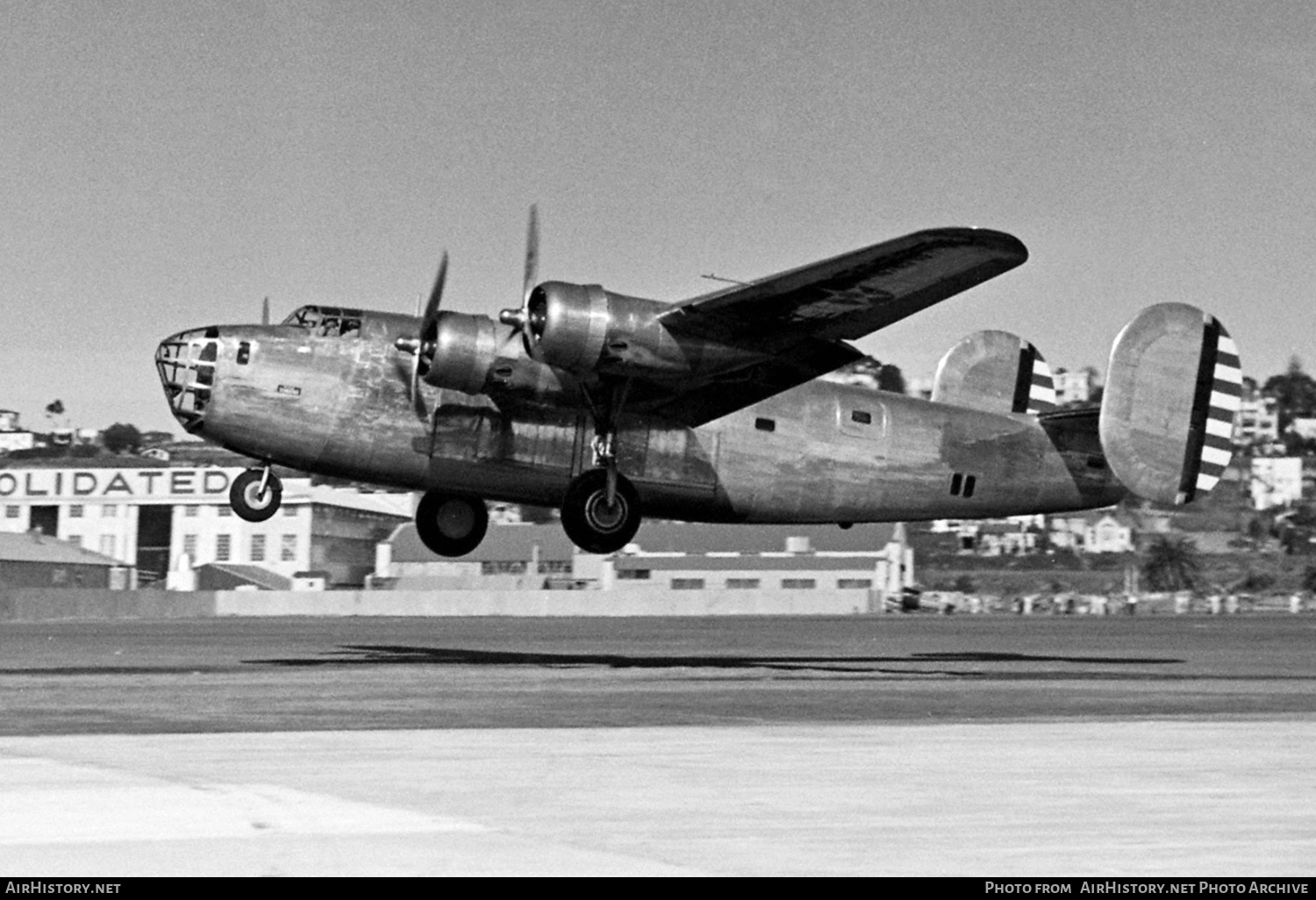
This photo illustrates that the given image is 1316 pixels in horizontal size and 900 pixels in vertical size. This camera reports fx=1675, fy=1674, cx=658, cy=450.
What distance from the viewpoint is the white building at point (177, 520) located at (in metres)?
86.0

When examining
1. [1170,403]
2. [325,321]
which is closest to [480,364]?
[325,321]

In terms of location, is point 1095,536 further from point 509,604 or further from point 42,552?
point 42,552

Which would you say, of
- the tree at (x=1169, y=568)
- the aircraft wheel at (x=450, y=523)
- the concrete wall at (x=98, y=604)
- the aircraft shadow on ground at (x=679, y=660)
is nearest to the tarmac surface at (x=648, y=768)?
the aircraft shadow on ground at (x=679, y=660)

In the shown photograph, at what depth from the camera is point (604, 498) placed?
25.2 m

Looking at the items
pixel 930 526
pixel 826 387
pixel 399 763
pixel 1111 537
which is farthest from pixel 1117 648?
pixel 1111 537

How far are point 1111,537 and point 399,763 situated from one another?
177087mm

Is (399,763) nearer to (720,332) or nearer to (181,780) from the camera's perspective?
(181,780)

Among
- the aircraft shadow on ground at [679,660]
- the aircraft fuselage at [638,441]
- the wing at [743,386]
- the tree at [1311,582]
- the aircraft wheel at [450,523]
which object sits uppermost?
the wing at [743,386]

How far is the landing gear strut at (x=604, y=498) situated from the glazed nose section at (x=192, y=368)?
5613 millimetres

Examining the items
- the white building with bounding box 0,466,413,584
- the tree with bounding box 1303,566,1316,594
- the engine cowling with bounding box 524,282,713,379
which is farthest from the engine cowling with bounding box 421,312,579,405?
the tree with bounding box 1303,566,1316,594

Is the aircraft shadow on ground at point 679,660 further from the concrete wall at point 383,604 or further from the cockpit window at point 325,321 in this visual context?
the concrete wall at point 383,604

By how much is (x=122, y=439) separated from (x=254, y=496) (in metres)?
163

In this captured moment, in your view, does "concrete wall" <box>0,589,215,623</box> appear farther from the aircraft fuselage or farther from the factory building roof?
the aircraft fuselage

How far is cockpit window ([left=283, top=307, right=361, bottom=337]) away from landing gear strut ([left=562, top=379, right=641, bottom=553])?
12.7ft
